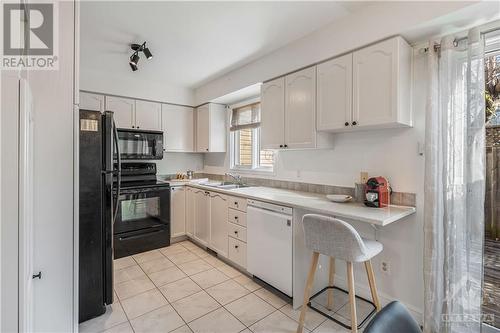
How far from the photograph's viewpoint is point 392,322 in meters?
0.79

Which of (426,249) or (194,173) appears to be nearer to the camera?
(426,249)

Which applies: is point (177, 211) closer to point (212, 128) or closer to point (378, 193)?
point (212, 128)

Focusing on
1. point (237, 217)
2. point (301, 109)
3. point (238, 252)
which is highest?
point (301, 109)

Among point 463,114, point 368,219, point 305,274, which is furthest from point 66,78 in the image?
point 463,114

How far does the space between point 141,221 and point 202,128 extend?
173cm

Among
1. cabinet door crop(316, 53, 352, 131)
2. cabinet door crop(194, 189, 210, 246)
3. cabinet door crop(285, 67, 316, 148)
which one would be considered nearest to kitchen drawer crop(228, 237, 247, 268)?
cabinet door crop(194, 189, 210, 246)

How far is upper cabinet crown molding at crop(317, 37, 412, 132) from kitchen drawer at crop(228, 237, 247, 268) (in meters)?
1.54

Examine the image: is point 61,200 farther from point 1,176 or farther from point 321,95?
point 321,95

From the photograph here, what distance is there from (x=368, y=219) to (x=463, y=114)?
0.98m

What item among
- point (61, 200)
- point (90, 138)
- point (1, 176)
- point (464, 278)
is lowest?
point (464, 278)

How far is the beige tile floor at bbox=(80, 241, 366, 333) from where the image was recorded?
1.85m

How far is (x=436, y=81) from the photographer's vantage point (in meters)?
1.74

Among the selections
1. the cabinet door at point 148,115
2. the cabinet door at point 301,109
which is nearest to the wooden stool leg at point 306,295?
the cabinet door at point 301,109

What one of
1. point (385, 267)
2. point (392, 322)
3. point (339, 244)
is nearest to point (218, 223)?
point (339, 244)
